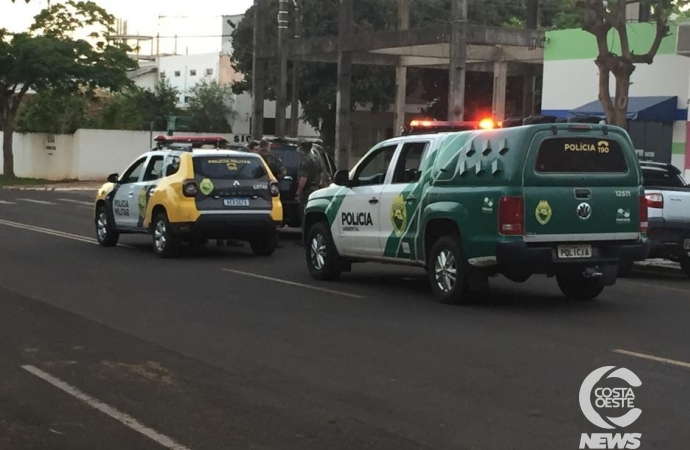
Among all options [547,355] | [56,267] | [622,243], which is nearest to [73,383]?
[547,355]

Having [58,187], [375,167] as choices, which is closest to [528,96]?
[58,187]

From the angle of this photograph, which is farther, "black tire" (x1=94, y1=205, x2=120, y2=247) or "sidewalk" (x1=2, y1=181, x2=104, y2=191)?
"sidewalk" (x1=2, y1=181, x2=104, y2=191)

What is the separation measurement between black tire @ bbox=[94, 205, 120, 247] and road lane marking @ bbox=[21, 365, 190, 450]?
35.1 feet

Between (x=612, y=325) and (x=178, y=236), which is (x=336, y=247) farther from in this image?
(x=612, y=325)

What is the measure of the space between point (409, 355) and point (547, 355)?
3.81 feet

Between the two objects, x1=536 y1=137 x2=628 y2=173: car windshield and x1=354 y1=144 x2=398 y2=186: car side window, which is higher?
x1=536 y1=137 x2=628 y2=173: car windshield

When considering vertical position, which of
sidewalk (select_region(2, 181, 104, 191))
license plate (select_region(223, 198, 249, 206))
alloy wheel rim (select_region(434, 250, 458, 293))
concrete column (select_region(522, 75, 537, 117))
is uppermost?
concrete column (select_region(522, 75, 537, 117))

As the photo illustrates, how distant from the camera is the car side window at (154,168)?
721 inches

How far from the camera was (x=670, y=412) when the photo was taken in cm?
737

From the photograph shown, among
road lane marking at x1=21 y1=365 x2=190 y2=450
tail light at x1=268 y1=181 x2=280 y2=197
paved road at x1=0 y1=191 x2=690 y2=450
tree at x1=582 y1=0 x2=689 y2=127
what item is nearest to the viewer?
road lane marking at x1=21 y1=365 x2=190 y2=450

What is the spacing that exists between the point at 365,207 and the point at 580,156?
10.3 feet

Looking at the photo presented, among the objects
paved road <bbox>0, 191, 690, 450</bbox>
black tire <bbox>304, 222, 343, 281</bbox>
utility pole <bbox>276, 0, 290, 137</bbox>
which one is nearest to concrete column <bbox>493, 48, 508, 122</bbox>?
utility pole <bbox>276, 0, 290, 137</bbox>

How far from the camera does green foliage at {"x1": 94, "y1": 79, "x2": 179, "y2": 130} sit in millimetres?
55719

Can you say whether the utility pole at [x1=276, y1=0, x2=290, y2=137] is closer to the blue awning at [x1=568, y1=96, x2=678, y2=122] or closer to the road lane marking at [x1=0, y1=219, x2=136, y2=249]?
the blue awning at [x1=568, y1=96, x2=678, y2=122]
